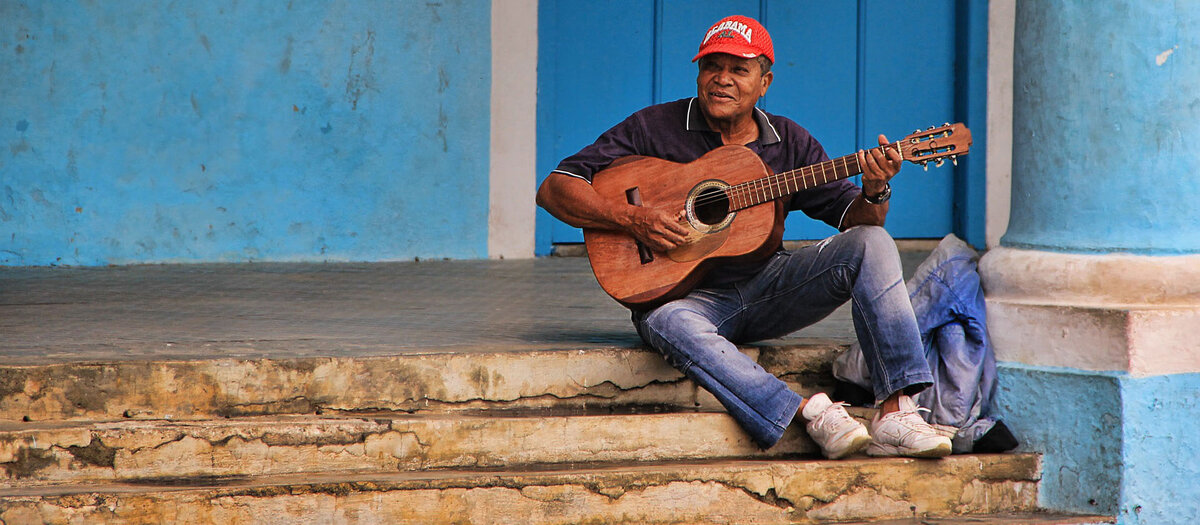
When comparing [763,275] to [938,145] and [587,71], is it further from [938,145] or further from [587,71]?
[587,71]

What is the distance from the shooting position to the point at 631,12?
6.35m

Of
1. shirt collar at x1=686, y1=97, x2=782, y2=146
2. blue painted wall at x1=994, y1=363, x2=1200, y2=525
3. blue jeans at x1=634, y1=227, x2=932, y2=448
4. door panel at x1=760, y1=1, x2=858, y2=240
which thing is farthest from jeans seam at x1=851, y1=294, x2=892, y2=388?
door panel at x1=760, y1=1, x2=858, y2=240

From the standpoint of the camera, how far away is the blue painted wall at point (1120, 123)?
324 cm

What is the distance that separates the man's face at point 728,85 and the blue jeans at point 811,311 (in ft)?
1.49

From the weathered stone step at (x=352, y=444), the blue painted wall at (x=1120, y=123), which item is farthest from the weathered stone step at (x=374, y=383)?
the blue painted wall at (x=1120, y=123)

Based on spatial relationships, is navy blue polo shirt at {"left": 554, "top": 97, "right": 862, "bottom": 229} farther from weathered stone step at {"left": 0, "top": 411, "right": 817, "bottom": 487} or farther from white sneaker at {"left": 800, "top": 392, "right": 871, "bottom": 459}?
weathered stone step at {"left": 0, "top": 411, "right": 817, "bottom": 487}

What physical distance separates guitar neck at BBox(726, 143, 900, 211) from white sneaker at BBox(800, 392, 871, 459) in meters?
0.56

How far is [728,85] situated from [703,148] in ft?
0.67

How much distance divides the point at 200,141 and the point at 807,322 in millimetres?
3564

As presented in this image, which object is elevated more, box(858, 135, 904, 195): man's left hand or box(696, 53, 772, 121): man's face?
box(696, 53, 772, 121): man's face

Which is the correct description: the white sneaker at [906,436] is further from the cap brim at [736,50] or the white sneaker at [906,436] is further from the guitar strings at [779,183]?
the cap brim at [736,50]

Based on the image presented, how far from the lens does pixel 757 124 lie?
11.5 feet

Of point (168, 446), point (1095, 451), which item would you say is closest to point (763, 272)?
point (1095, 451)

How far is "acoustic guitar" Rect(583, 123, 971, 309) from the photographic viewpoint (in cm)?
328
